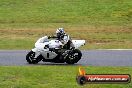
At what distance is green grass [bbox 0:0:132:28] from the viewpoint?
36.3 meters

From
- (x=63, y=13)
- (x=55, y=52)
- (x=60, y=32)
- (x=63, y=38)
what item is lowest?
(x=63, y=13)

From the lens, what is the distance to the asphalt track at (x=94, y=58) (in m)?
20.7

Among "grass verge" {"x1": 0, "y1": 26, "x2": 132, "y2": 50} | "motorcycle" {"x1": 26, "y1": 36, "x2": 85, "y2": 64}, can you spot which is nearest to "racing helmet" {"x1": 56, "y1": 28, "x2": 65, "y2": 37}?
"motorcycle" {"x1": 26, "y1": 36, "x2": 85, "y2": 64}

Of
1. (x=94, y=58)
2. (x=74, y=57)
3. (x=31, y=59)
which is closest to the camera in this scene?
(x=74, y=57)

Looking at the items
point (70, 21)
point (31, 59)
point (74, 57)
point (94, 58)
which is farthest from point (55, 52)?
point (70, 21)

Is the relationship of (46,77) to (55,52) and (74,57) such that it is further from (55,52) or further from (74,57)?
(74,57)

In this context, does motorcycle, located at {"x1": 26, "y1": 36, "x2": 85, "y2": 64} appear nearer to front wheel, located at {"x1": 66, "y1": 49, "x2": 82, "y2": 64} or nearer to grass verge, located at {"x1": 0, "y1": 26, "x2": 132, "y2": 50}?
front wheel, located at {"x1": 66, "y1": 49, "x2": 82, "y2": 64}

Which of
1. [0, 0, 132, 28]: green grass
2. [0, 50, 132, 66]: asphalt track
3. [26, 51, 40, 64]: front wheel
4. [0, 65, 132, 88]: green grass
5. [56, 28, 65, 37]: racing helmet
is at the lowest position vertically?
[0, 0, 132, 28]: green grass

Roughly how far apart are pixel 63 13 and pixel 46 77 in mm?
22992

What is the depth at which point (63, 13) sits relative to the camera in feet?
128

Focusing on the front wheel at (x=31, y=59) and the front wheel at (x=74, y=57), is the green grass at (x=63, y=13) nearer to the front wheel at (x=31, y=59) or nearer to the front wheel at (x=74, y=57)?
the front wheel at (x=31, y=59)

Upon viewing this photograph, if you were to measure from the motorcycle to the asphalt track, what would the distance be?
0.60 m

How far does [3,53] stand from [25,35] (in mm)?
7447

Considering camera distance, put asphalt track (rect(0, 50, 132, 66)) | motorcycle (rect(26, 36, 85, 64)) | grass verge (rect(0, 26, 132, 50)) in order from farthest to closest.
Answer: grass verge (rect(0, 26, 132, 50))
asphalt track (rect(0, 50, 132, 66))
motorcycle (rect(26, 36, 85, 64))
